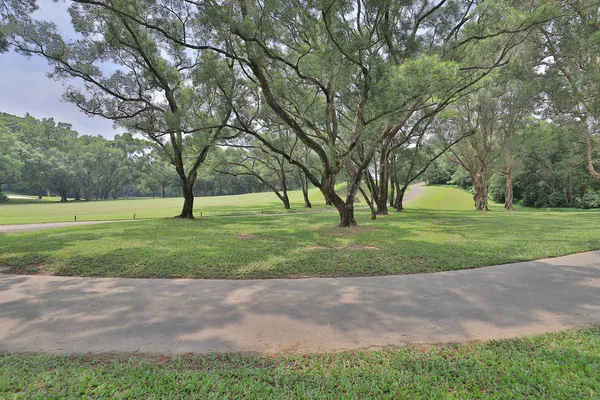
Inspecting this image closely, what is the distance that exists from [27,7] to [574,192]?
4579cm

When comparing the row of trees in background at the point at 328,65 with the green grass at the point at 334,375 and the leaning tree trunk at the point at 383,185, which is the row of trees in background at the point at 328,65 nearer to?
the leaning tree trunk at the point at 383,185

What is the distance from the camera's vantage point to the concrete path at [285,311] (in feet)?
9.27

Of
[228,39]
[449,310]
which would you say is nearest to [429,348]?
[449,310]

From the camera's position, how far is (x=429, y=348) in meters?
2.65

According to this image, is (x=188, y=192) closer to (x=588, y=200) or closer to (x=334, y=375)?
(x=334, y=375)

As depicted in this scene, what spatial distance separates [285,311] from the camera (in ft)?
11.5

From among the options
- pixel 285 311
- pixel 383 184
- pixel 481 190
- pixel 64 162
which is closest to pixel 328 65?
pixel 285 311

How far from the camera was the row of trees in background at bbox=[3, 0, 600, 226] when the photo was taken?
26.9 feet

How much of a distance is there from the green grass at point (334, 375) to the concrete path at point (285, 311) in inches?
8.2

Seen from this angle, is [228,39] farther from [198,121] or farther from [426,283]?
[426,283]

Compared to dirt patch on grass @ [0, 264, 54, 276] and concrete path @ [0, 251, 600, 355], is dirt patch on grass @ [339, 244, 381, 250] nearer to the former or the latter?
concrete path @ [0, 251, 600, 355]

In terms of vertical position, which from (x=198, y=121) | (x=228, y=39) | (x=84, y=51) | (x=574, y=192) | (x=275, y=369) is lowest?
(x=275, y=369)

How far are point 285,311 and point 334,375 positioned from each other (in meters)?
1.32

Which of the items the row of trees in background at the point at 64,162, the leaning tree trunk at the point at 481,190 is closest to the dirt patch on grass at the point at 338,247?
the leaning tree trunk at the point at 481,190
